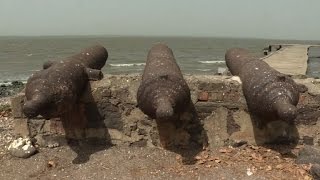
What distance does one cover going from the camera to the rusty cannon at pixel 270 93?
4470 mm

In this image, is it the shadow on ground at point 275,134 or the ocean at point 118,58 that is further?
the ocean at point 118,58

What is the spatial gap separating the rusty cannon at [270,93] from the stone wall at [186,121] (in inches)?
14.3

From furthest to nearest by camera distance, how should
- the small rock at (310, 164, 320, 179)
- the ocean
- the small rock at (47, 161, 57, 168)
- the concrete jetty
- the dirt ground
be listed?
1. the ocean
2. the concrete jetty
3. the small rock at (47, 161, 57, 168)
4. the dirt ground
5. the small rock at (310, 164, 320, 179)

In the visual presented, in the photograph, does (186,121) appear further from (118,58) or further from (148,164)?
(118,58)

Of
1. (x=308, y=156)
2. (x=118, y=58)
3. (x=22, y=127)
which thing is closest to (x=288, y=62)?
(x=308, y=156)

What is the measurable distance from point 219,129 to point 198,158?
0.57 m

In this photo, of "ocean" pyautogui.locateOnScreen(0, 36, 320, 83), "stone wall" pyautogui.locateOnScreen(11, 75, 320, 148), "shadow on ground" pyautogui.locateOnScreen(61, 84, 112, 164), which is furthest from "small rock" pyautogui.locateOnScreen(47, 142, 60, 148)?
"ocean" pyautogui.locateOnScreen(0, 36, 320, 83)

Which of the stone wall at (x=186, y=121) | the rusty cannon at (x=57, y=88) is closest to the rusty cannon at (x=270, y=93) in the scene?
the stone wall at (x=186, y=121)

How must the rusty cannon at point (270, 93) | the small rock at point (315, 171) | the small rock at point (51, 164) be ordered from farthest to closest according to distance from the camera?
1. the small rock at point (51, 164)
2. the small rock at point (315, 171)
3. the rusty cannon at point (270, 93)

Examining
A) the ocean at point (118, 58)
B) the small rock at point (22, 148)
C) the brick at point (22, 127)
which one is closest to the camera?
the small rock at point (22, 148)

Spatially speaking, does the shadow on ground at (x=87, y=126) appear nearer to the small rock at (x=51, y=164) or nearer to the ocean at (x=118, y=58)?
the small rock at (x=51, y=164)

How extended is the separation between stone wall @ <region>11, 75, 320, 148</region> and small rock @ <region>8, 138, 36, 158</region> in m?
0.21

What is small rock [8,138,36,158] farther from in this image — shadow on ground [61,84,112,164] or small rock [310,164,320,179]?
small rock [310,164,320,179]

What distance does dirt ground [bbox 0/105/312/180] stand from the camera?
505 cm
